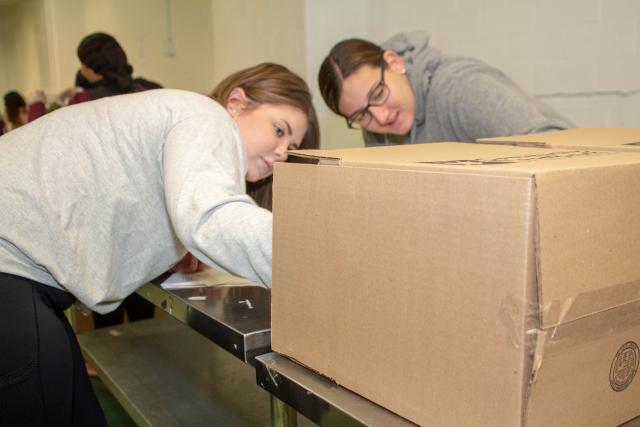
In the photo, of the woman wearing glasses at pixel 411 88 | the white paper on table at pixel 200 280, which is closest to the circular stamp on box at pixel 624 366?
the white paper on table at pixel 200 280

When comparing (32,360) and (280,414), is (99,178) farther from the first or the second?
(280,414)

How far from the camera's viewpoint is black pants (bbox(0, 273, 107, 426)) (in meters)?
0.75

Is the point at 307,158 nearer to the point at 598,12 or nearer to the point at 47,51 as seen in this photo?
the point at 598,12

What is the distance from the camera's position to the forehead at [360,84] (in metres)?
1.56

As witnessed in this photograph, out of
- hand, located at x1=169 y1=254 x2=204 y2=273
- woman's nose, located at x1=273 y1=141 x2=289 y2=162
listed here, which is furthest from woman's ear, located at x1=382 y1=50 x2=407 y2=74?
hand, located at x1=169 y1=254 x2=204 y2=273

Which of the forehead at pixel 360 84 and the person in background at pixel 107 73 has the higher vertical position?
the person in background at pixel 107 73

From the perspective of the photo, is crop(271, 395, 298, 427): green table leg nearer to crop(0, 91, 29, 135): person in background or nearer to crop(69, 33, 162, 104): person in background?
crop(69, 33, 162, 104): person in background

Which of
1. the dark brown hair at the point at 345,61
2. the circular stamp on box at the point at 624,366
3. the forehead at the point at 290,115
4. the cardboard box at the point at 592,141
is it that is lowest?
the circular stamp on box at the point at 624,366

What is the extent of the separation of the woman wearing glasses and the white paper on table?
723mm

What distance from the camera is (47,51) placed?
4.91m

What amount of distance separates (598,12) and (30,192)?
176 cm

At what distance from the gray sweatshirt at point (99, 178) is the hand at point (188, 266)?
188 millimetres

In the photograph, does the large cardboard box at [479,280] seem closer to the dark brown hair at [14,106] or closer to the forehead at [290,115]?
the forehead at [290,115]

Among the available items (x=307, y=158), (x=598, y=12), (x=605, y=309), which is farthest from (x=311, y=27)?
(x=605, y=309)
